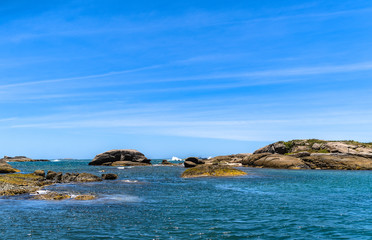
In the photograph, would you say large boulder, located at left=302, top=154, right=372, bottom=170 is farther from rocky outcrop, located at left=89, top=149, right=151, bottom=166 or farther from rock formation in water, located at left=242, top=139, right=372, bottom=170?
rocky outcrop, located at left=89, top=149, right=151, bottom=166

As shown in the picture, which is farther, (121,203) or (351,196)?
(351,196)

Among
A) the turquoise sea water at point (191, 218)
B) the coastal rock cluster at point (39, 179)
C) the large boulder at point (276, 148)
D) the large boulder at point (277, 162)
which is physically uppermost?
the large boulder at point (276, 148)

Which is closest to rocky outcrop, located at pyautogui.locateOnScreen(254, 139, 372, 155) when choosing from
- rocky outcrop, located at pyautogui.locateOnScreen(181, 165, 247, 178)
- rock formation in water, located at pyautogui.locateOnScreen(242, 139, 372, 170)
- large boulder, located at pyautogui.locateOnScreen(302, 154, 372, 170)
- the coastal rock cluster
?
rock formation in water, located at pyautogui.locateOnScreen(242, 139, 372, 170)

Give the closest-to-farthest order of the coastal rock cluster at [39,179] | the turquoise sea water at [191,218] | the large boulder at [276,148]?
the turquoise sea water at [191,218], the coastal rock cluster at [39,179], the large boulder at [276,148]

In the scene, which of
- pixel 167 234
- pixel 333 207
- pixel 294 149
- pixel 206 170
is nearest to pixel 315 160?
pixel 294 149

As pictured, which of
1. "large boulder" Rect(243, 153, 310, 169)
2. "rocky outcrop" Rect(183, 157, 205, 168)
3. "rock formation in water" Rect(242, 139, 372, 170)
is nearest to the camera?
"rock formation in water" Rect(242, 139, 372, 170)

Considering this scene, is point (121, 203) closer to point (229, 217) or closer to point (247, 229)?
point (229, 217)

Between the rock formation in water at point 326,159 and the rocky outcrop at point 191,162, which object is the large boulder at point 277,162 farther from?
the rocky outcrop at point 191,162

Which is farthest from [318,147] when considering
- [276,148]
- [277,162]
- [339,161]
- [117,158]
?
[117,158]

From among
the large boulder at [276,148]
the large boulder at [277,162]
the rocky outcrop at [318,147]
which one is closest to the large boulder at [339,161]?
the large boulder at [277,162]

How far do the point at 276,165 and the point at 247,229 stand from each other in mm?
69933

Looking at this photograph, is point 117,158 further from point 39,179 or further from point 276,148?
point 39,179

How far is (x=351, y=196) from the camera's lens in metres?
29.5

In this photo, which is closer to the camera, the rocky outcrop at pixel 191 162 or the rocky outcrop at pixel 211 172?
the rocky outcrop at pixel 211 172
